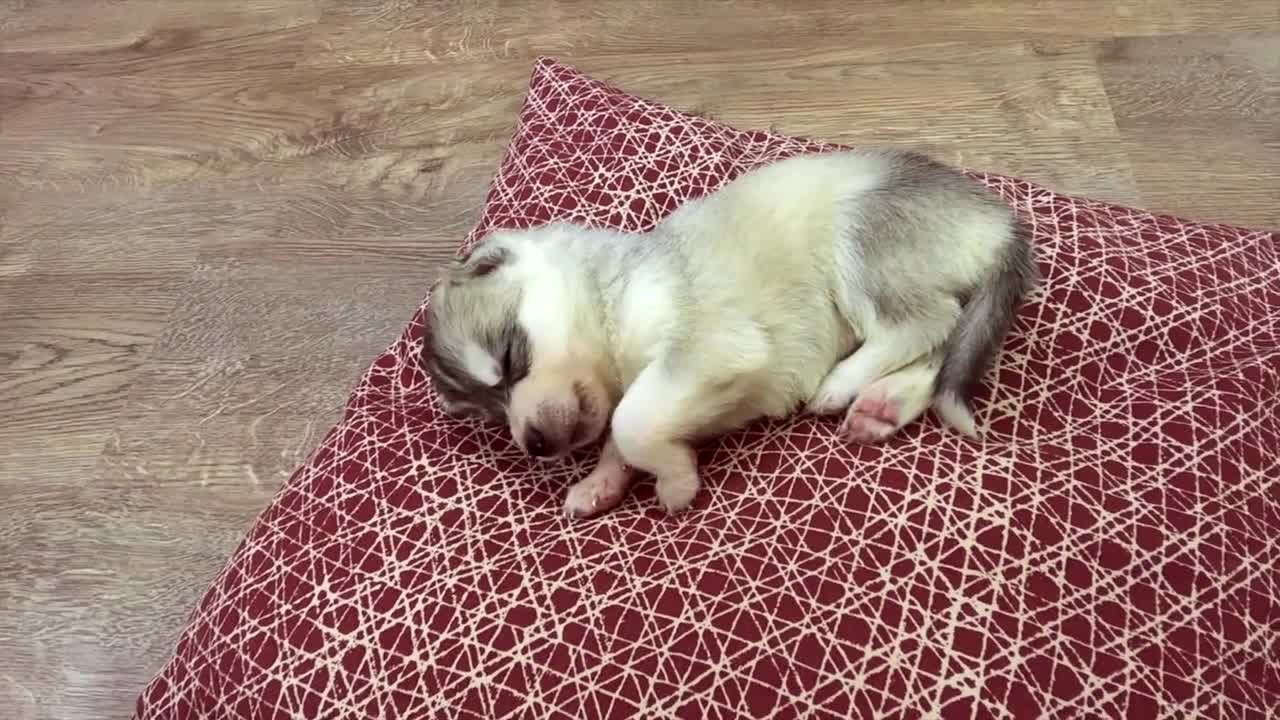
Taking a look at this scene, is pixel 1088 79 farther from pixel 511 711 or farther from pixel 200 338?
pixel 200 338

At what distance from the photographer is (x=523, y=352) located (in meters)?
1.75

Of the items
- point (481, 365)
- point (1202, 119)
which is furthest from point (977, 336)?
point (1202, 119)

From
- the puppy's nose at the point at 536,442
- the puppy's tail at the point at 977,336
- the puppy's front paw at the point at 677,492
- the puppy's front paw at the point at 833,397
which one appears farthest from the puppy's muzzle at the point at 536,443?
the puppy's tail at the point at 977,336

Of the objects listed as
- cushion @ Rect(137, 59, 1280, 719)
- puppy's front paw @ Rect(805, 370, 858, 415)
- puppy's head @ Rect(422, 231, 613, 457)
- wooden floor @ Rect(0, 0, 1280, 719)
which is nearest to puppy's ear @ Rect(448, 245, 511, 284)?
puppy's head @ Rect(422, 231, 613, 457)

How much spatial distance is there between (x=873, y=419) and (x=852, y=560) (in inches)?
11.5

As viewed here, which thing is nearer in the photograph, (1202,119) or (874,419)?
(874,419)

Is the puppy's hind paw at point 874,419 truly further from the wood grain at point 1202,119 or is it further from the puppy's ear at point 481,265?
the wood grain at point 1202,119

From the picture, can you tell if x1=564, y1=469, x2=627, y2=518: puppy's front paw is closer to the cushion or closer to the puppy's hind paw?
the cushion

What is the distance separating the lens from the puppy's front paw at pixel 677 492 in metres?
1.73

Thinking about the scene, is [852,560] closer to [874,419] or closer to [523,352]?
[874,419]

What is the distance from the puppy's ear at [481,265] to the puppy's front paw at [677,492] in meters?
0.57

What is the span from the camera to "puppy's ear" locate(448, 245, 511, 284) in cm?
188

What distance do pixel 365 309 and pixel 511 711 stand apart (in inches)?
62.9

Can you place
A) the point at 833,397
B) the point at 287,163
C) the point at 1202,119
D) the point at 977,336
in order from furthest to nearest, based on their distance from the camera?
the point at 287,163 → the point at 1202,119 → the point at 833,397 → the point at 977,336
